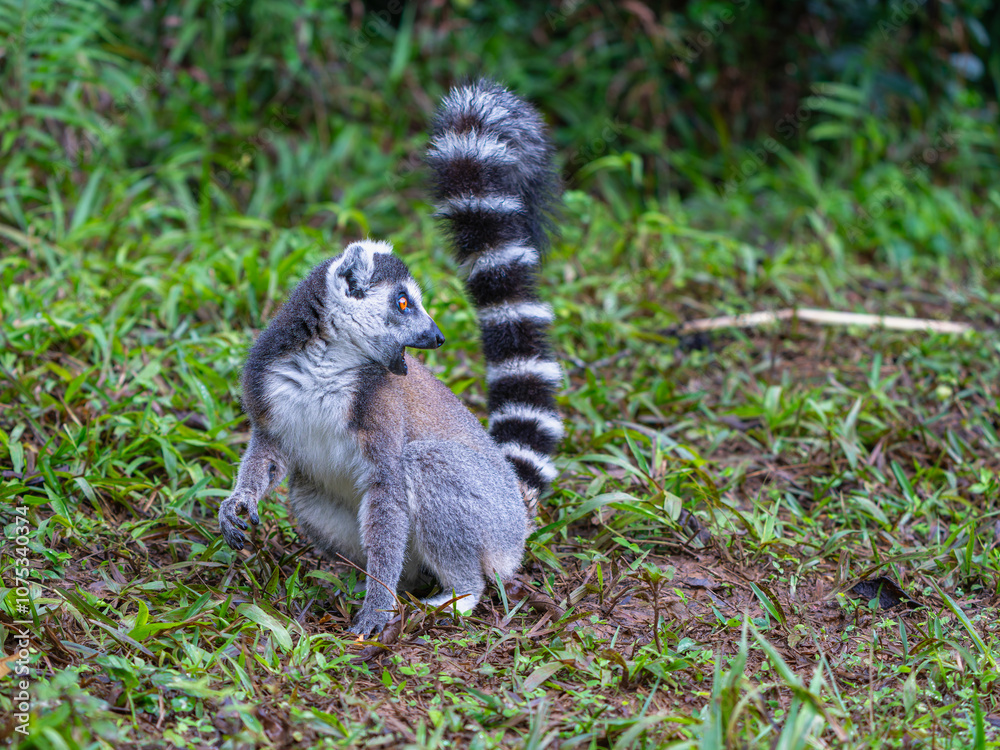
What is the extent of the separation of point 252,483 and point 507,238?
1357 mm

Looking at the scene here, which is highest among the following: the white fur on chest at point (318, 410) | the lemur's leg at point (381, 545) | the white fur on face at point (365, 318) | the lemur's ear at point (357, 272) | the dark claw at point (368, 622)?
the lemur's ear at point (357, 272)

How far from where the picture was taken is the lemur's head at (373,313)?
129 inches

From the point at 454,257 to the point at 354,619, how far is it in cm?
147

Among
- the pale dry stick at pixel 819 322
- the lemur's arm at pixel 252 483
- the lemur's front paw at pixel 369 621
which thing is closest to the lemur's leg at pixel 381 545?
the lemur's front paw at pixel 369 621

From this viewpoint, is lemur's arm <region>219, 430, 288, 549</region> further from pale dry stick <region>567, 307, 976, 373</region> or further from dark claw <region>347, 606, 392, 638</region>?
pale dry stick <region>567, 307, 976, 373</region>

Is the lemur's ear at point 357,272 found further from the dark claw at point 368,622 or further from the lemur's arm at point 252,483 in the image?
the dark claw at point 368,622

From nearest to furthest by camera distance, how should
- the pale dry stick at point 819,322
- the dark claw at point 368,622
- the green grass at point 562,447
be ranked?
the green grass at point 562,447 → the dark claw at point 368,622 → the pale dry stick at point 819,322

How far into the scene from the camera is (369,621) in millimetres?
3211

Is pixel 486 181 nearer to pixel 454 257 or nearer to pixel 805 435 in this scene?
pixel 454 257

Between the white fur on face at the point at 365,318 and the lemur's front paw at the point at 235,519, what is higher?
the white fur on face at the point at 365,318

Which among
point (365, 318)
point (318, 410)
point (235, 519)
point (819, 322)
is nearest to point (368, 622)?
point (235, 519)

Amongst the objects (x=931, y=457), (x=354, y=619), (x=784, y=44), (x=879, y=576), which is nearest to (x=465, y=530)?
(x=354, y=619)

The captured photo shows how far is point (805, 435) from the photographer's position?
4.87 meters

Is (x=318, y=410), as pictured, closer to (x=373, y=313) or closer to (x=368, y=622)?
(x=373, y=313)
